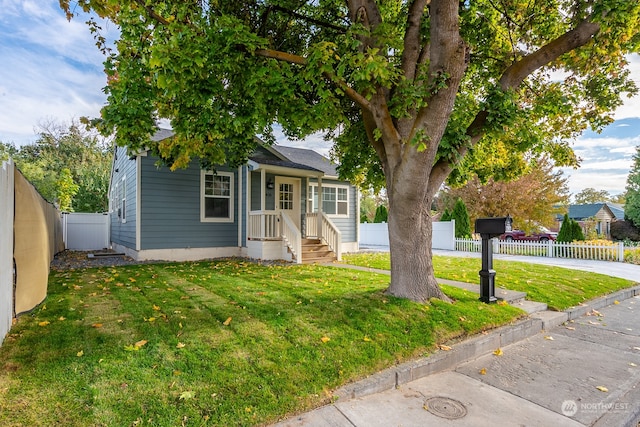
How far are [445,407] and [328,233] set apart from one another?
27.3ft

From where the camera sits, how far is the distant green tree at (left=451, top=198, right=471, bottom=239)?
54.0 feet

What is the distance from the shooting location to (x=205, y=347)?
3.19 meters

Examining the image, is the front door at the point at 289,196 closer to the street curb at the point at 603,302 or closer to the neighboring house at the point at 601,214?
the street curb at the point at 603,302

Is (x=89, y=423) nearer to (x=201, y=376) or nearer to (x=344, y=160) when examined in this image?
(x=201, y=376)

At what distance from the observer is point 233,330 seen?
3.64 metres

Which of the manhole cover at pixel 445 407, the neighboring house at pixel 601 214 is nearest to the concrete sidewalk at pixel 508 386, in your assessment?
the manhole cover at pixel 445 407

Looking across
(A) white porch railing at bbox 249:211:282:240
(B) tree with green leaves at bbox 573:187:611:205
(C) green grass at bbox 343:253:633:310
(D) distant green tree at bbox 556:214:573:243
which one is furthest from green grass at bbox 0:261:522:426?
(B) tree with green leaves at bbox 573:187:611:205

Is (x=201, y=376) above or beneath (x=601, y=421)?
above

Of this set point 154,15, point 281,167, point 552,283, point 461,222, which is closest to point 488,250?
point 552,283

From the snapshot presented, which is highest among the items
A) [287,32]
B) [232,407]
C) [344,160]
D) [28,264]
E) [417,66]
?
[287,32]

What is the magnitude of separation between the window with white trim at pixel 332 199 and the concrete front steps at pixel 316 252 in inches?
91.9

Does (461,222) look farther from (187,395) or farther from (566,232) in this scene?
(187,395)

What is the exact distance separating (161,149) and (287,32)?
355 cm

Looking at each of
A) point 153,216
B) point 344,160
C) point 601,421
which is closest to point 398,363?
point 601,421
